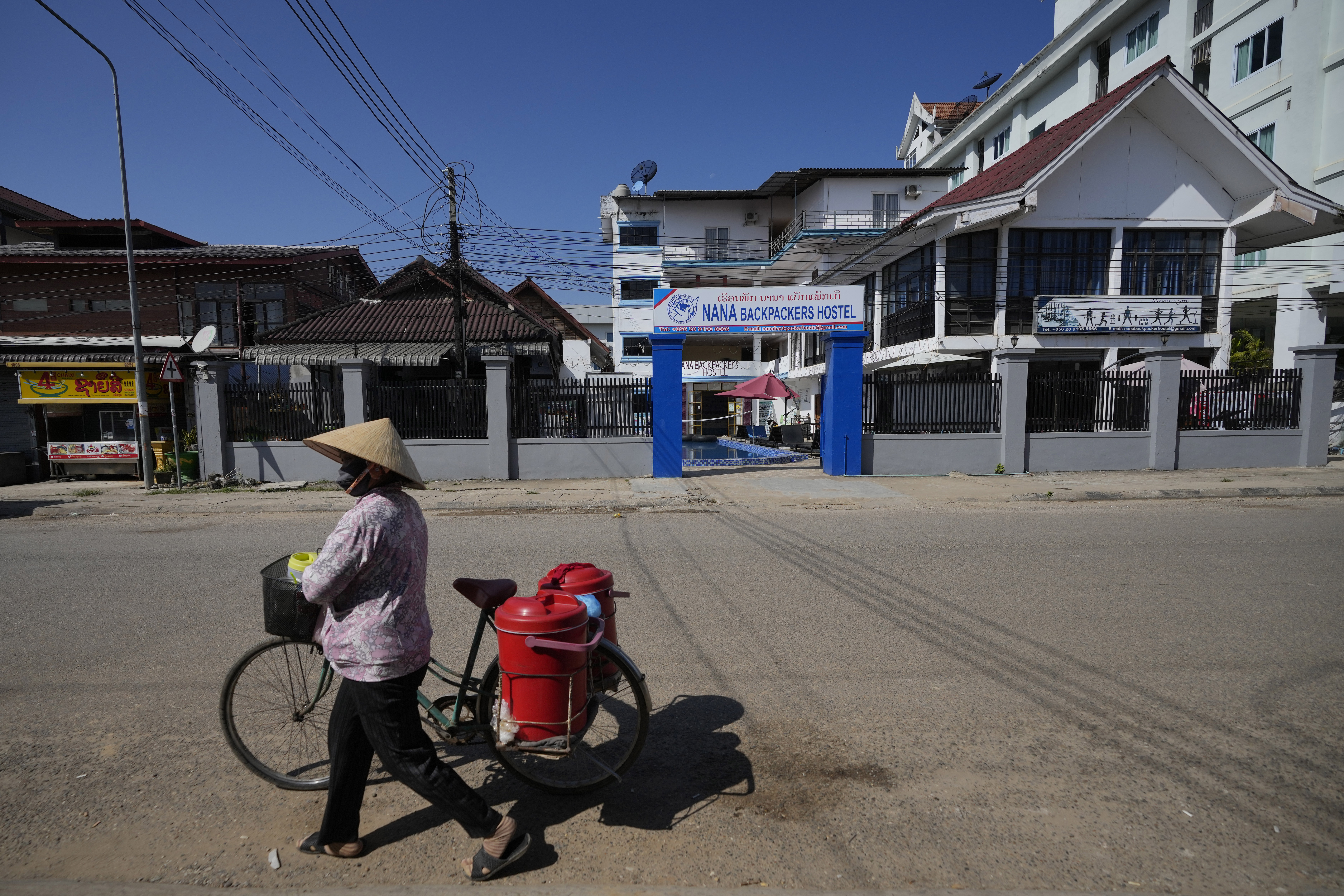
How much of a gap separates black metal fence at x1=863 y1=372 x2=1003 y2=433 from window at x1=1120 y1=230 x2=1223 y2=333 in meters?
9.78

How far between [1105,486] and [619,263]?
109 ft

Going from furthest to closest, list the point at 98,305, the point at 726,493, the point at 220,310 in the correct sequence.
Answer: the point at 220,310
the point at 98,305
the point at 726,493

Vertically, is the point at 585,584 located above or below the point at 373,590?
below

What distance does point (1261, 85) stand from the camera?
2395 centimetres

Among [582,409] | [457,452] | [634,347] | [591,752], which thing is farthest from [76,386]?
[634,347]

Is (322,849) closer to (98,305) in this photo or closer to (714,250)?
(98,305)

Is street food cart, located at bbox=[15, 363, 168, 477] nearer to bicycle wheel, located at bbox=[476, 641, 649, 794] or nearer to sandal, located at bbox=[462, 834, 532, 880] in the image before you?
bicycle wheel, located at bbox=[476, 641, 649, 794]

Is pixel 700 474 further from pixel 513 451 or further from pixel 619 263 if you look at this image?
pixel 619 263

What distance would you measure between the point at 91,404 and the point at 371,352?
633 cm

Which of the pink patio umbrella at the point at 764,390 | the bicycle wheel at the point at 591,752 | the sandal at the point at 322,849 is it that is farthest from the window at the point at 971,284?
the sandal at the point at 322,849

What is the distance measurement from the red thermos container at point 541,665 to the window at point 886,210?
34761mm

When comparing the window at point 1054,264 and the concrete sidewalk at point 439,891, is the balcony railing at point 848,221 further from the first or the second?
the concrete sidewalk at point 439,891

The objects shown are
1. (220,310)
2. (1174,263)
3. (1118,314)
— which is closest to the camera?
(1118,314)

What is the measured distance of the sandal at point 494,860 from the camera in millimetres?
2305
